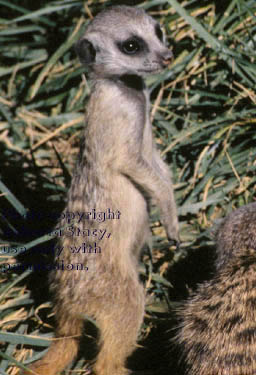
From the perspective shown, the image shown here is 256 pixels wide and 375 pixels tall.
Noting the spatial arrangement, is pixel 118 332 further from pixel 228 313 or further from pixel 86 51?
pixel 86 51

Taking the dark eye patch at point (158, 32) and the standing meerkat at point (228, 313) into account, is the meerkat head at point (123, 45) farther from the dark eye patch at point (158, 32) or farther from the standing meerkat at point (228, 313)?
the standing meerkat at point (228, 313)

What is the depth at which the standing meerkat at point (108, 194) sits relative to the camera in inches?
113

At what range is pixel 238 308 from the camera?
2.44m

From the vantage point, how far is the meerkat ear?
2.93 metres

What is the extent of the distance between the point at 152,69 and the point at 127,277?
1.21 m

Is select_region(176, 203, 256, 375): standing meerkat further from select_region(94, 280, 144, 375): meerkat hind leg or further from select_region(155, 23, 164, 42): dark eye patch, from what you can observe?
select_region(155, 23, 164, 42): dark eye patch

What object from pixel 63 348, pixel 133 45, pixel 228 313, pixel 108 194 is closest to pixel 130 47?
pixel 133 45

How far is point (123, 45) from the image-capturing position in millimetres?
2871

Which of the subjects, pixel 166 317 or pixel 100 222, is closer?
pixel 100 222

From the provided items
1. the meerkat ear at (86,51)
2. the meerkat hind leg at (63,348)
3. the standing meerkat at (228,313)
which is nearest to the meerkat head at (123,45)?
the meerkat ear at (86,51)

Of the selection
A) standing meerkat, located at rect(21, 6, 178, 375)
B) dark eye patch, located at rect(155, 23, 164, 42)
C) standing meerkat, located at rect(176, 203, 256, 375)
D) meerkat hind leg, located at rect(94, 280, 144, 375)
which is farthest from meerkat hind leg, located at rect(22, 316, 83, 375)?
dark eye patch, located at rect(155, 23, 164, 42)

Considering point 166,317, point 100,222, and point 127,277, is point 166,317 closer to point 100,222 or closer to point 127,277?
point 127,277

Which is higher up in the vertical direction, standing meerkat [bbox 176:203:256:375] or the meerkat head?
the meerkat head

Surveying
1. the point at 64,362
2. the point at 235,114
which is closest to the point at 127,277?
the point at 64,362
